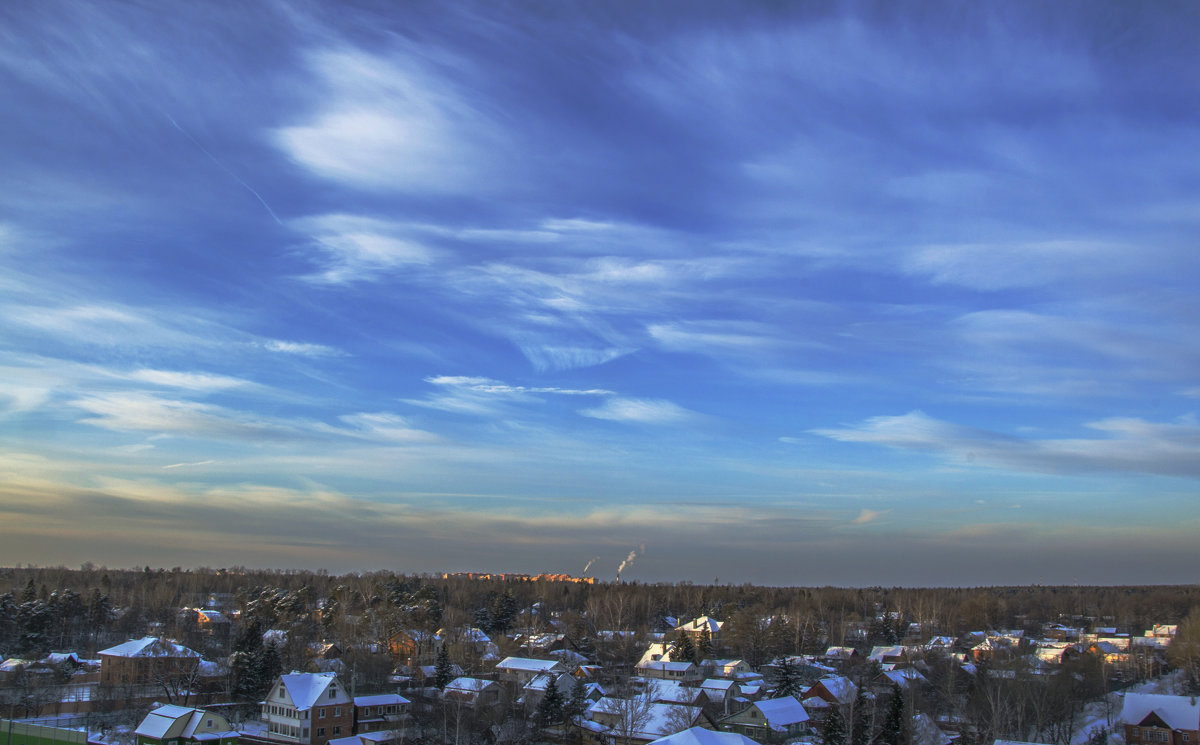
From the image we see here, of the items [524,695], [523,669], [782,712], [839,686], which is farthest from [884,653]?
[524,695]

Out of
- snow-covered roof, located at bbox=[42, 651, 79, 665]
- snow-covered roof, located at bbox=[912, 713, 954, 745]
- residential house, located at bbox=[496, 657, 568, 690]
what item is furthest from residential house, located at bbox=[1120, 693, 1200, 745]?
snow-covered roof, located at bbox=[42, 651, 79, 665]

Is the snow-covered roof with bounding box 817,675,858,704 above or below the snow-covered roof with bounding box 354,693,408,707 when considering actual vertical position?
above

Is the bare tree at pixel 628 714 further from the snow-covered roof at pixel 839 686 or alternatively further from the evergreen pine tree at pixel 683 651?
the evergreen pine tree at pixel 683 651

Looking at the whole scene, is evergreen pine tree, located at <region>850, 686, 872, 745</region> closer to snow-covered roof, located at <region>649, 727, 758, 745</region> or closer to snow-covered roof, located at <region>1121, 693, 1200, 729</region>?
snow-covered roof, located at <region>649, 727, 758, 745</region>

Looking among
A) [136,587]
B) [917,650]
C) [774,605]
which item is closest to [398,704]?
[917,650]

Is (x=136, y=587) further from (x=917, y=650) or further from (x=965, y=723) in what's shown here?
(x=965, y=723)

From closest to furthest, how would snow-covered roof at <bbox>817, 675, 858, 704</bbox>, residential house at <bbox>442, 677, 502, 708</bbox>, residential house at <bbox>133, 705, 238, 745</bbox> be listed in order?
residential house at <bbox>133, 705, 238, 745</bbox> < snow-covered roof at <bbox>817, 675, 858, 704</bbox> < residential house at <bbox>442, 677, 502, 708</bbox>

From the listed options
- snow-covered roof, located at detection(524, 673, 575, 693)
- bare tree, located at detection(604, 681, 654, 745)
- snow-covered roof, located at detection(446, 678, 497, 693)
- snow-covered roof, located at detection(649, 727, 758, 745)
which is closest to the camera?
snow-covered roof, located at detection(649, 727, 758, 745)
